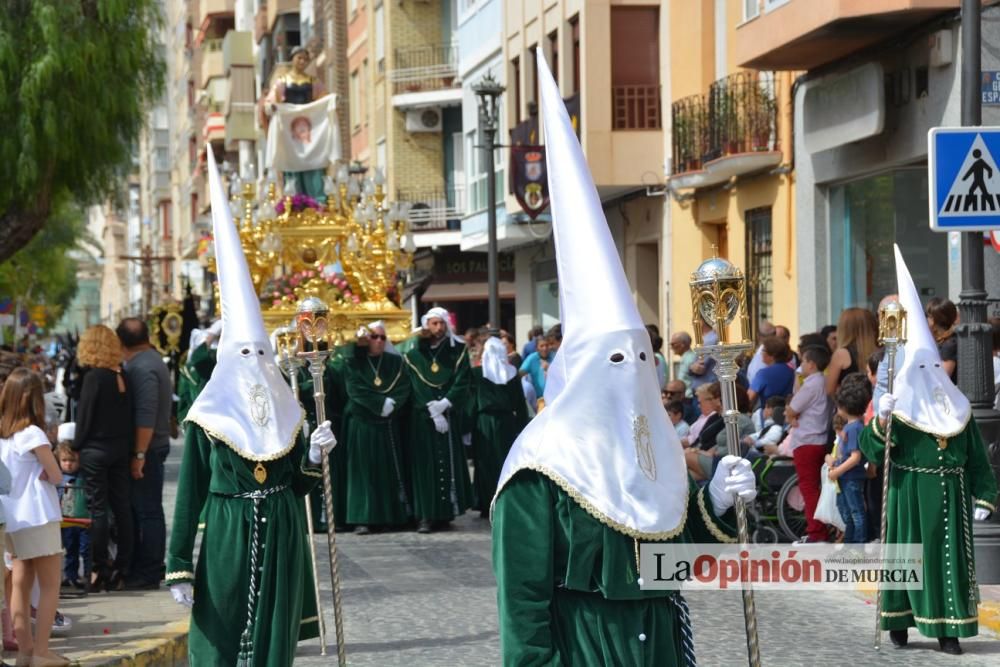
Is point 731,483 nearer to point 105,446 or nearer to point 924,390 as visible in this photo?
point 924,390

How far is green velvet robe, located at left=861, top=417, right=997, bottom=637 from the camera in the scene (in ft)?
32.0

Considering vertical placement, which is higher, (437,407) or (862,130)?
(862,130)

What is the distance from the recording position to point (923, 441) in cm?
983

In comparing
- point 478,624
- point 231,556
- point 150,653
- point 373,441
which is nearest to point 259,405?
point 231,556

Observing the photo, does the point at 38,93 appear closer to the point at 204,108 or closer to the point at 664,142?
the point at 664,142

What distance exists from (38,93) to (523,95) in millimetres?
10436

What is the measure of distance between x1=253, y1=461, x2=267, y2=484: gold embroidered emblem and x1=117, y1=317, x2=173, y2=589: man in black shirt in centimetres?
445

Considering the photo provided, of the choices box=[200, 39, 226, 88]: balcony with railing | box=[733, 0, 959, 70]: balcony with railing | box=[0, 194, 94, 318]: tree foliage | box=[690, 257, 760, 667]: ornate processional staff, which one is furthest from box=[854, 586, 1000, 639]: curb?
box=[200, 39, 226, 88]: balcony with railing

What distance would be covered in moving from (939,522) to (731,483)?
4.76m

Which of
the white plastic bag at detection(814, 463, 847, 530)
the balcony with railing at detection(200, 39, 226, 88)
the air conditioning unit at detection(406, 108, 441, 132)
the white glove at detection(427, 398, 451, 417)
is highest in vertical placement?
the balcony with railing at detection(200, 39, 226, 88)

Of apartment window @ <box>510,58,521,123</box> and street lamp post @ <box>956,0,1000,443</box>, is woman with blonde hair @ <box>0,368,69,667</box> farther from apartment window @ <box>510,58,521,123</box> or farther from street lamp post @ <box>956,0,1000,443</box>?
apartment window @ <box>510,58,521,123</box>

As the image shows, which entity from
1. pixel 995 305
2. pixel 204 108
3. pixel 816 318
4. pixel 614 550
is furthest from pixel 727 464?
pixel 204 108

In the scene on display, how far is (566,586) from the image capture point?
16.5 ft

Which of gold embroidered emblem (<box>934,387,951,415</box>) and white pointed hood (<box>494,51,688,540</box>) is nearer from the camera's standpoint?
white pointed hood (<box>494,51,688,540</box>)
